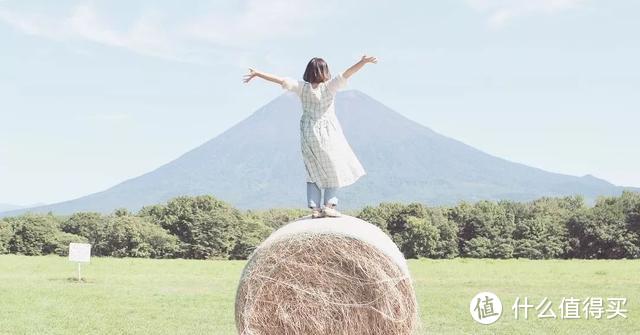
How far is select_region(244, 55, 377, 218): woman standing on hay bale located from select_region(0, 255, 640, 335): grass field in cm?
545

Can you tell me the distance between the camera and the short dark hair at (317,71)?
973cm

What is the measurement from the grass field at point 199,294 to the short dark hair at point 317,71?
606 cm

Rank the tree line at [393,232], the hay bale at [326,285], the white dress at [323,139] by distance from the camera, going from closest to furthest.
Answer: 1. the hay bale at [326,285]
2. the white dress at [323,139]
3. the tree line at [393,232]

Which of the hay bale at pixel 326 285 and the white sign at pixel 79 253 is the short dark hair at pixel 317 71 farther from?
the white sign at pixel 79 253

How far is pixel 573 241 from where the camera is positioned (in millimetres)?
43031

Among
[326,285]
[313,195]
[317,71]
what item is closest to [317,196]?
[313,195]

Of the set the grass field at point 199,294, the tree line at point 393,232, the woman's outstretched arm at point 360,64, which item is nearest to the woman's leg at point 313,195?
the woman's outstretched arm at point 360,64

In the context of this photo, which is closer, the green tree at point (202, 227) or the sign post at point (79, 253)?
the sign post at point (79, 253)

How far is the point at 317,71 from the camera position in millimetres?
9734

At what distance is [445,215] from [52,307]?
2961 cm

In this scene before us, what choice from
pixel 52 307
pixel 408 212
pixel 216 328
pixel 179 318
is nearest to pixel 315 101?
pixel 216 328

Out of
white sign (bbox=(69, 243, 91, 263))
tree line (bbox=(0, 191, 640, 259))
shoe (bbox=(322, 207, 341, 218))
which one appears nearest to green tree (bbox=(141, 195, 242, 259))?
tree line (bbox=(0, 191, 640, 259))

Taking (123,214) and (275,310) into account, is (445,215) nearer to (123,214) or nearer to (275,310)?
(123,214)

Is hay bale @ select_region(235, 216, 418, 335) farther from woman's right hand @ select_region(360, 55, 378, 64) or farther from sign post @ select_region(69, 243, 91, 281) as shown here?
sign post @ select_region(69, 243, 91, 281)
